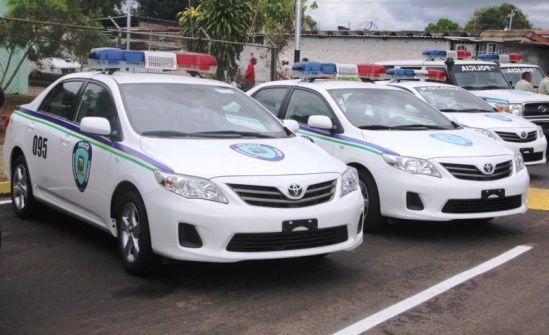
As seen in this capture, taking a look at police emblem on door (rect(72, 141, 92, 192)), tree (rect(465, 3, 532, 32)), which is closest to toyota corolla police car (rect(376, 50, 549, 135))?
police emblem on door (rect(72, 141, 92, 192))

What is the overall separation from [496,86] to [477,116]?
11.6ft

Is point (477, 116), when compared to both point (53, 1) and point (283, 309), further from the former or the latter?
point (53, 1)

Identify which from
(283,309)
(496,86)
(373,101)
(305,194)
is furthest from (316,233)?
(496,86)

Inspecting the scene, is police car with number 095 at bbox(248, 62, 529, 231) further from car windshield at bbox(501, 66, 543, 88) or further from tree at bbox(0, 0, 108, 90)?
car windshield at bbox(501, 66, 543, 88)

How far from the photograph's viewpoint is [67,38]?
52.3 ft

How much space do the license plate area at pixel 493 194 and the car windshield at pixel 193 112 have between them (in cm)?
198

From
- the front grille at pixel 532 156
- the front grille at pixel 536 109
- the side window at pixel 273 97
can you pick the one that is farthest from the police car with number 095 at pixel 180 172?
the front grille at pixel 536 109

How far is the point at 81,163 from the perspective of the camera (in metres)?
6.05


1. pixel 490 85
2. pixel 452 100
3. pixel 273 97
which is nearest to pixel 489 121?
pixel 452 100

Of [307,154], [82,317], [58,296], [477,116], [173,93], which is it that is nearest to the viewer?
[82,317]

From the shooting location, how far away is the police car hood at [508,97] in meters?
13.0

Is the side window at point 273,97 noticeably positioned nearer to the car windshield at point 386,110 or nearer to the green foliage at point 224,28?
the car windshield at point 386,110

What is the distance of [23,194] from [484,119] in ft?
22.6

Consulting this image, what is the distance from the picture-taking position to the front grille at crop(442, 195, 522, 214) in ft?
21.6
